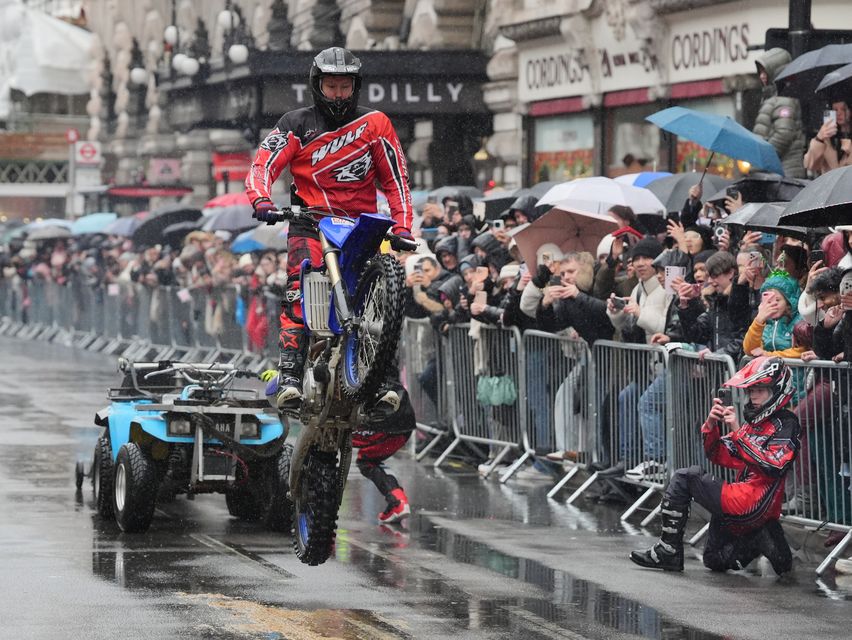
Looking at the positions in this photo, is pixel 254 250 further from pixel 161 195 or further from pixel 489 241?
pixel 161 195

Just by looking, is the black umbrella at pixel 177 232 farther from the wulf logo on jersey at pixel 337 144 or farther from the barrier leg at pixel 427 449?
the wulf logo on jersey at pixel 337 144

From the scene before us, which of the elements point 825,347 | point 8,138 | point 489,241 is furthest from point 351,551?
point 8,138

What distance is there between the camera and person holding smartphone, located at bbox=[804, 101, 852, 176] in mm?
13094

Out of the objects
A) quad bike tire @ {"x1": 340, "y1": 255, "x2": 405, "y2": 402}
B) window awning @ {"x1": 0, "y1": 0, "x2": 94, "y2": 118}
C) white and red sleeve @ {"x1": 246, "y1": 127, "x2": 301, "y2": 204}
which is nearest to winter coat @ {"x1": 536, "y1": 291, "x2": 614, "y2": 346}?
white and red sleeve @ {"x1": 246, "y1": 127, "x2": 301, "y2": 204}

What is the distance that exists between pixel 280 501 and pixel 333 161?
3.00 m

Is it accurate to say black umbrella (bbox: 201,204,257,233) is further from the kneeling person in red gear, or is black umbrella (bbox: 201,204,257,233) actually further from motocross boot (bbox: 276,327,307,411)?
motocross boot (bbox: 276,327,307,411)

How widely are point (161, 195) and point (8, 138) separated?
24069 mm

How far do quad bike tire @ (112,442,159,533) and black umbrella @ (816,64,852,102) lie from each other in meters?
5.05

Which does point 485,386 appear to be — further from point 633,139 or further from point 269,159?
point 633,139

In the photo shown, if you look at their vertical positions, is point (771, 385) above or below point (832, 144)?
below

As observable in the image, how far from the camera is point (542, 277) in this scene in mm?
14766

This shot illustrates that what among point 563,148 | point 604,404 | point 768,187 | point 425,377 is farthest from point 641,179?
point 563,148

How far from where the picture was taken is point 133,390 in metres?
13.3

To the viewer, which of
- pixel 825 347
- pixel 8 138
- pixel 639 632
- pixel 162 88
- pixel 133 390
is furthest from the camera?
pixel 8 138
